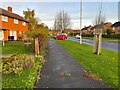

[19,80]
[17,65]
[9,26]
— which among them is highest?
[9,26]

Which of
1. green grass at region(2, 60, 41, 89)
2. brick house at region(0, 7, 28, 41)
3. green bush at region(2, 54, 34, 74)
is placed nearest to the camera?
green grass at region(2, 60, 41, 89)

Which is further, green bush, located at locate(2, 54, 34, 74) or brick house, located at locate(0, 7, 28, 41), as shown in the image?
brick house, located at locate(0, 7, 28, 41)

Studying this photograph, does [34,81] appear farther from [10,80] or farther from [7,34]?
[7,34]

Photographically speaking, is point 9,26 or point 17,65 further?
point 9,26

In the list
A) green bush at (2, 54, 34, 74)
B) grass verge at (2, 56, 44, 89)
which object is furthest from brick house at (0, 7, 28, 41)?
grass verge at (2, 56, 44, 89)

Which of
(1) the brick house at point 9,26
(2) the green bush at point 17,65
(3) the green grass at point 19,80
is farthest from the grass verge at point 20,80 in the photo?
(1) the brick house at point 9,26

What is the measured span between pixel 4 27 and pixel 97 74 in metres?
31.6

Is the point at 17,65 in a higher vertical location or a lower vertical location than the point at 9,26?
lower

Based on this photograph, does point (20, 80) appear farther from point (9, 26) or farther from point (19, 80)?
point (9, 26)

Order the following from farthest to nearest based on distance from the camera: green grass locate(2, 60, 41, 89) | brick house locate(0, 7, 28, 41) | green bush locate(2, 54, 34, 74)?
brick house locate(0, 7, 28, 41)
green bush locate(2, 54, 34, 74)
green grass locate(2, 60, 41, 89)

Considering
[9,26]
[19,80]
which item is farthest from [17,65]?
[9,26]

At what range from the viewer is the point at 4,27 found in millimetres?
37031

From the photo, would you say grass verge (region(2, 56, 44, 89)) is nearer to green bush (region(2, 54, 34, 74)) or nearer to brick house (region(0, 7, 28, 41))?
green bush (region(2, 54, 34, 74))

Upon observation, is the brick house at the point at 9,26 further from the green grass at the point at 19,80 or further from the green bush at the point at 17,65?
the green grass at the point at 19,80
